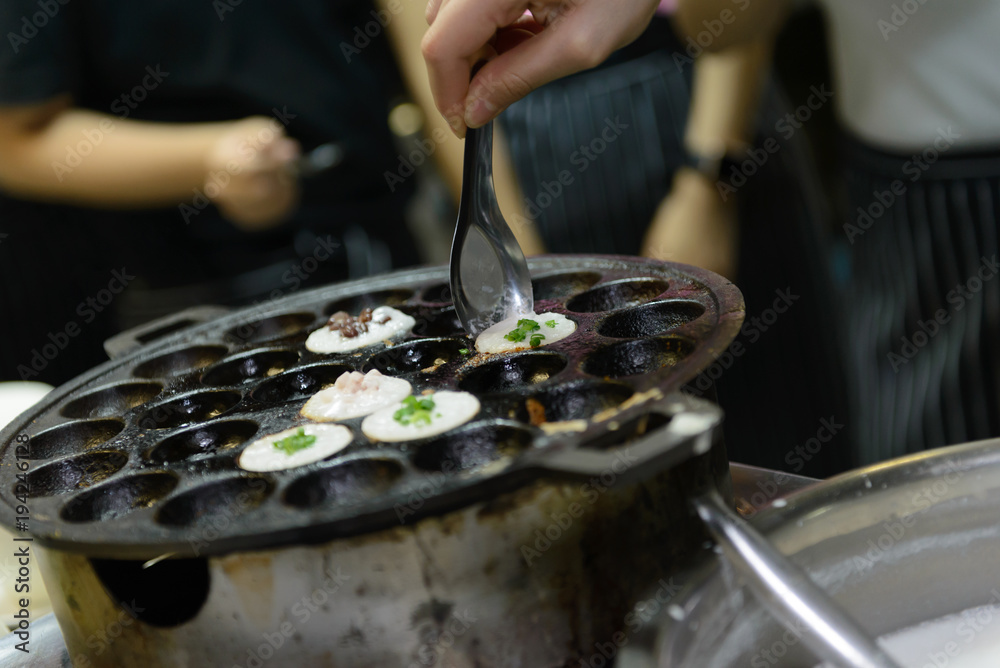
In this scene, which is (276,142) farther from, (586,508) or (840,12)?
(586,508)

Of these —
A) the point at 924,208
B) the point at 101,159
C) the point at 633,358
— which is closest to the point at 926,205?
the point at 924,208

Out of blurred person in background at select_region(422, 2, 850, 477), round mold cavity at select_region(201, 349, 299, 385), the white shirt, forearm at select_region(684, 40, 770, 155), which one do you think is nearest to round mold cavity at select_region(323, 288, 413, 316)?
round mold cavity at select_region(201, 349, 299, 385)

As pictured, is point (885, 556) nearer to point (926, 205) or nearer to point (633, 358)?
point (633, 358)

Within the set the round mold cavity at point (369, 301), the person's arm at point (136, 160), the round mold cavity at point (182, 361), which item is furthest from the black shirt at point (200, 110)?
the round mold cavity at point (182, 361)

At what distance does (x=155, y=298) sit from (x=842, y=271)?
3.64m

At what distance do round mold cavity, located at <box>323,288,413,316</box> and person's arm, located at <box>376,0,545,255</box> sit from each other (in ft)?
4.20

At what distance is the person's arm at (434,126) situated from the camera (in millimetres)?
3691

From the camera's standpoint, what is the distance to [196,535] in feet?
3.92

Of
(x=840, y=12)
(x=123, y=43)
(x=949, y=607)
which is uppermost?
(x=123, y=43)

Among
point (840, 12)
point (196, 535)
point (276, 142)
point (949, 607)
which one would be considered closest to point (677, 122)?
point (840, 12)

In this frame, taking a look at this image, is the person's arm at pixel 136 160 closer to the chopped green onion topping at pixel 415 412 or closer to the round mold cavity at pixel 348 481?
the chopped green onion topping at pixel 415 412

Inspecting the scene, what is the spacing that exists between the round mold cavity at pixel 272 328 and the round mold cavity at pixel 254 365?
0.49ft

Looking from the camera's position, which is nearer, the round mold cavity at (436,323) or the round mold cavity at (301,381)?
the round mold cavity at (301,381)

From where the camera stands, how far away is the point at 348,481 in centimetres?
152
